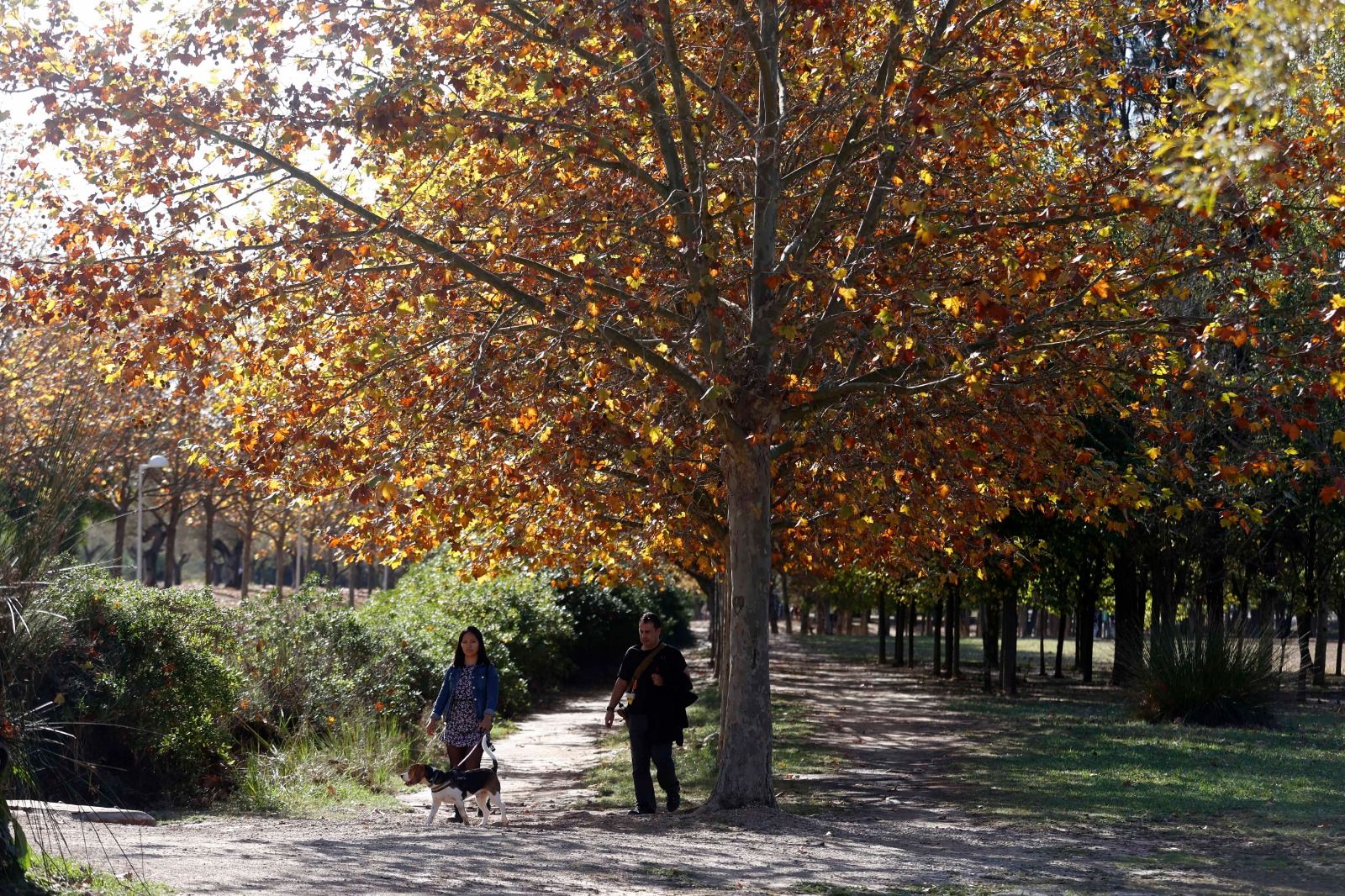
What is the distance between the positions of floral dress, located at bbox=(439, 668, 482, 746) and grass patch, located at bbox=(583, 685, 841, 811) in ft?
7.14

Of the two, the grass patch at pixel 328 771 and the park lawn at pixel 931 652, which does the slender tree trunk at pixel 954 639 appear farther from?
the grass patch at pixel 328 771

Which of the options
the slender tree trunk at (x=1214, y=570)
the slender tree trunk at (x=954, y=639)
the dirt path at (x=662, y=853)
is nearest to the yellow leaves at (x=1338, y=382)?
the dirt path at (x=662, y=853)

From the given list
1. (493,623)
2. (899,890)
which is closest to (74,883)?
(899,890)

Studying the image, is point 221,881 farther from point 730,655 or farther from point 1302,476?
point 1302,476

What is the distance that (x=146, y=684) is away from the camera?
12.0 m

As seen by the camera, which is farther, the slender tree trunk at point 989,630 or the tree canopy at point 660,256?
the slender tree trunk at point 989,630

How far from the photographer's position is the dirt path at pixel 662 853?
8500mm

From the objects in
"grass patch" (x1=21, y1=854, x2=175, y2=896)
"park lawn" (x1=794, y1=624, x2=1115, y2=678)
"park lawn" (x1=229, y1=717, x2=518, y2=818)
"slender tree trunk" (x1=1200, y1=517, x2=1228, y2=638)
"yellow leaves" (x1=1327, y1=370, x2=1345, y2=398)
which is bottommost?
"park lawn" (x1=794, y1=624, x2=1115, y2=678)

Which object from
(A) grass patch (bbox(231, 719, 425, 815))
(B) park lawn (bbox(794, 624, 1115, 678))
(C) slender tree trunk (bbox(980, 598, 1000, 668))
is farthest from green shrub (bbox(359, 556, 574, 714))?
(B) park lawn (bbox(794, 624, 1115, 678))

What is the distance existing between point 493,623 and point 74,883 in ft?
57.2

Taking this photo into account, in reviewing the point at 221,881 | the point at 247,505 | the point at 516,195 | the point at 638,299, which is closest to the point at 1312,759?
the point at 638,299

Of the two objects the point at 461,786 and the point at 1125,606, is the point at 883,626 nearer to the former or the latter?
the point at 1125,606

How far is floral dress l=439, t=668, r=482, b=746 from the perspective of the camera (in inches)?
483

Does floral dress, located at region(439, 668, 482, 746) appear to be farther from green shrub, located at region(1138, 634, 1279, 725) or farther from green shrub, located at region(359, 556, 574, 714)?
green shrub, located at region(1138, 634, 1279, 725)
